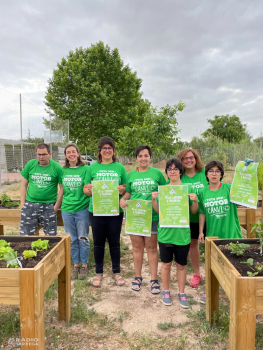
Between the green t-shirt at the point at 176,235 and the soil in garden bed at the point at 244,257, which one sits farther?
the green t-shirt at the point at 176,235

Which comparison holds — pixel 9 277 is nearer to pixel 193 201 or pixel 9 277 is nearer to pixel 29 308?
pixel 29 308

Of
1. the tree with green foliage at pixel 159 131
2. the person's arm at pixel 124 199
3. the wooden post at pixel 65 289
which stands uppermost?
the tree with green foliage at pixel 159 131

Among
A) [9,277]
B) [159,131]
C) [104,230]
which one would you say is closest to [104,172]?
[104,230]

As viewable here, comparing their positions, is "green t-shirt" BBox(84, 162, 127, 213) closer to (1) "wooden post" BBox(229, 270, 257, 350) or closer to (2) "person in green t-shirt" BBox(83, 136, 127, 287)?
(2) "person in green t-shirt" BBox(83, 136, 127, 287)

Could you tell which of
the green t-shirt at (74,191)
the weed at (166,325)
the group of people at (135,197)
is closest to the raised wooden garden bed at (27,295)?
the weed at (166,325)

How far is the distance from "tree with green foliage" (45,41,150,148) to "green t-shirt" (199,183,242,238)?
1690cm

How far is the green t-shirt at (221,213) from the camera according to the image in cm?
268

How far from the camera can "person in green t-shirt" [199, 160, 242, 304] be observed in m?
2.68

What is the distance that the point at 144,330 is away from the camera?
2.54 m

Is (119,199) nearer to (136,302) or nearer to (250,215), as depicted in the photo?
(136,302)

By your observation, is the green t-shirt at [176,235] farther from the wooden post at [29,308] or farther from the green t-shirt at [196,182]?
the wooden post at [29,308]

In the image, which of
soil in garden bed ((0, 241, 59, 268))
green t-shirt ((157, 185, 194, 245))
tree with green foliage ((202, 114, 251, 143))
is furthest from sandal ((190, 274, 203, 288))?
tree with green foliage ((202, 114, 251, 143))

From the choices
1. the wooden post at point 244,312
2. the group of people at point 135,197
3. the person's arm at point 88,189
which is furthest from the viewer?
the person's arm at point 88,189

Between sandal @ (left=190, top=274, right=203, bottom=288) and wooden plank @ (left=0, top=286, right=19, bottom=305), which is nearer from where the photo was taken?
wooden plank @ (left=0, top=286, right=19, bottom=305)
